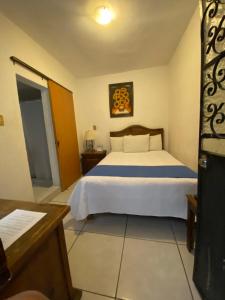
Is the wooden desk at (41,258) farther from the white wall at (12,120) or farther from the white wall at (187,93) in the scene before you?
the white wall at (187,93)

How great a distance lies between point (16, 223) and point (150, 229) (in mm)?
1449

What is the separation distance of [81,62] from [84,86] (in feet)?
2.80

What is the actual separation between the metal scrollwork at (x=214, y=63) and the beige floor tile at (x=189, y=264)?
1109mm

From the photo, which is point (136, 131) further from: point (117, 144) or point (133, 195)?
point (133, 195)

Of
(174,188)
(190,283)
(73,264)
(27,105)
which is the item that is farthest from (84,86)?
(190,283)

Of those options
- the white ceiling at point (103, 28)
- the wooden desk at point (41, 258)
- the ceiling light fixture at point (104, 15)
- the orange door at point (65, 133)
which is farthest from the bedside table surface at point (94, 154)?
the wooden desk at point (41, 258)

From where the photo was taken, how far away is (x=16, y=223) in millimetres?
683

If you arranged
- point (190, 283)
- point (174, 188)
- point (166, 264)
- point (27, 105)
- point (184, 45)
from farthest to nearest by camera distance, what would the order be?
point (27, 105), point (184, 45), point (174, 188), point (166, 264), point (190, 283)

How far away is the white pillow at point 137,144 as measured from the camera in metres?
3.13

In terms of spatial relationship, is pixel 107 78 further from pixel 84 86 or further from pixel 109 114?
pixel 109 114

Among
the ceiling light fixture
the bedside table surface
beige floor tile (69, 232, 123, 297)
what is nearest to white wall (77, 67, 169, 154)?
the bedside table surface

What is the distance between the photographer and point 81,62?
2857 millimetres

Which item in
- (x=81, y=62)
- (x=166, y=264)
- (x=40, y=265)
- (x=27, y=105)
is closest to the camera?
(x=40, y=265)

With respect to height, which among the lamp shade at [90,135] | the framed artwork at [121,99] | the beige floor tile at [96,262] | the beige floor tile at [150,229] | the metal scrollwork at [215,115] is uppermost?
the framed artwork at [121,99]
